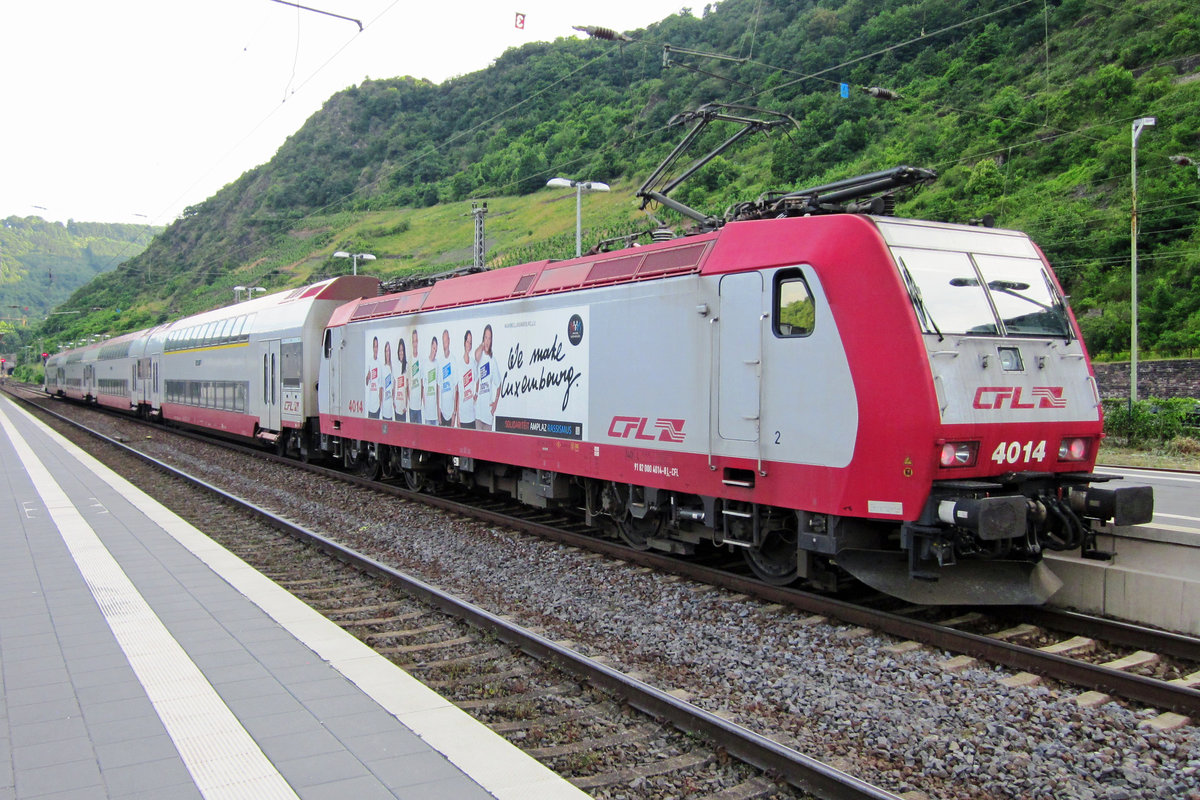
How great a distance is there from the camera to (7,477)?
1705cm

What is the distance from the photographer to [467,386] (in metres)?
13.3

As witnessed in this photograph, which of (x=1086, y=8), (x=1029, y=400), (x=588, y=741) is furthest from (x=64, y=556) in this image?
(x=1086, y=8)

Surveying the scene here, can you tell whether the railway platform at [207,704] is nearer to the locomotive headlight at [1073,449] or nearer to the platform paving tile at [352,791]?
the platform paving tile at [352,791]

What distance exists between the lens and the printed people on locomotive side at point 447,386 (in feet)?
44.8

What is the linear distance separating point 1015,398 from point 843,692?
3.03m

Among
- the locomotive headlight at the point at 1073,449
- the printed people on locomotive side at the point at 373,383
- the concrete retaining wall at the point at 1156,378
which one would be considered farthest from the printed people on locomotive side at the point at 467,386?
the concrete retaining wall at the point at 1156,378

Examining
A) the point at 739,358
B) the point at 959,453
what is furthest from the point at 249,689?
the point at 959,453

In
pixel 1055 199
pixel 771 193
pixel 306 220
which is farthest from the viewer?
pixel 306 220

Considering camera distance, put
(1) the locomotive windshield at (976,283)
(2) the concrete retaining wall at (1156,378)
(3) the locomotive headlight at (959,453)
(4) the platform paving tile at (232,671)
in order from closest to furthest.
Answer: (4) the platform paving tile at (232,671), (3) the locomotive headlight at (959,453), (1) the locomotive windshield at (976,283), (2) the concrete retaining wall at (1156,378)

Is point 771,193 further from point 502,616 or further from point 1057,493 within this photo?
point 502,616

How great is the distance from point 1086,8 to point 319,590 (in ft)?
220

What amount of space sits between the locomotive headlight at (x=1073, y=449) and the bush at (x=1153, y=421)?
58.4ft

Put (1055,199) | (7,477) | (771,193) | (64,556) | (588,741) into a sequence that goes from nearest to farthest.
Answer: (588,741), (771,193), (64,556), (7,477), (1055,199)

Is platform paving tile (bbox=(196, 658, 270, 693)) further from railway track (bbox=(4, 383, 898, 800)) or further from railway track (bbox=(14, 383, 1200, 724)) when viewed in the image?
railway track (bbox=(14, 383, 1200, 724))
